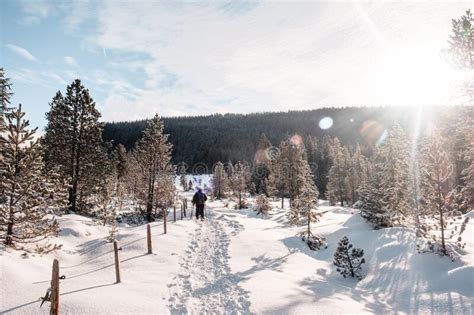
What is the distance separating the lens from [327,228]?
2270 cm

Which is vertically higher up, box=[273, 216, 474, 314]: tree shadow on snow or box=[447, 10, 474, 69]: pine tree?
box=[447, 10, 474, 69]: pine tree

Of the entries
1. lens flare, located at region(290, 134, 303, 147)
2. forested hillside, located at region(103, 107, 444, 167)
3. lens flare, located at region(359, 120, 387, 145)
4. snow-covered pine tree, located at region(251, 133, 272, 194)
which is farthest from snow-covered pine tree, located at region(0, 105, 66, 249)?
lens flare, located at region(359, 120, 387, 145)

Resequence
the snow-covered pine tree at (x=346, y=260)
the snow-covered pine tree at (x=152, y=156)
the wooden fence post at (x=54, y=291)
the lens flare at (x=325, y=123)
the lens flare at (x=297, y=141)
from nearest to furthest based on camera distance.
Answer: the wooden fence post at (x=54, y=291) < the snow-covered pine tree at (x=346, y=260) < the snow-covered pine tree at (x=152, y=156) < the lens flare at (x=297, y=141) < the lens flare at (x=325, y=123)

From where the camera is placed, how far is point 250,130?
150125 millimetres

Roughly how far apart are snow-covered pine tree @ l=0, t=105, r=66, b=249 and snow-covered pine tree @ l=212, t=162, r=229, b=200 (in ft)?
180

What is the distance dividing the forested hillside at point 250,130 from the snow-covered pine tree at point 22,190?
109 meters

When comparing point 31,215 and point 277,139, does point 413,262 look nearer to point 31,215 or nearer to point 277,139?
point 31,215

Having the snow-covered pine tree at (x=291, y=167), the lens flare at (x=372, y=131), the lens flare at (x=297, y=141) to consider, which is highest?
the lens flare at (x=372, y=131)

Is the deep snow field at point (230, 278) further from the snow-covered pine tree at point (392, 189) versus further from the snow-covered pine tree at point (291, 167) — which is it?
the snow-covered pine tree at point (291, 167)

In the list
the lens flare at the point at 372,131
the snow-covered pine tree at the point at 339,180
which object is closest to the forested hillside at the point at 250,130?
the lens flare at the point at 372,131

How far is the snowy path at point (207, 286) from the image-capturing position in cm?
867

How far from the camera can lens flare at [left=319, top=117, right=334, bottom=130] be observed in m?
154

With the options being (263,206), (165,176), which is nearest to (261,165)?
(263,206)

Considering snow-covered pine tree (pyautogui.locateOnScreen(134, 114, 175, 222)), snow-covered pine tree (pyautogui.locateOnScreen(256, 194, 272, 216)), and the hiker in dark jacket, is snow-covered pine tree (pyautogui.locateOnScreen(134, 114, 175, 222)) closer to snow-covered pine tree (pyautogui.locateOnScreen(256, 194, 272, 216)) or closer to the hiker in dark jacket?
the hiker in dark jacket
